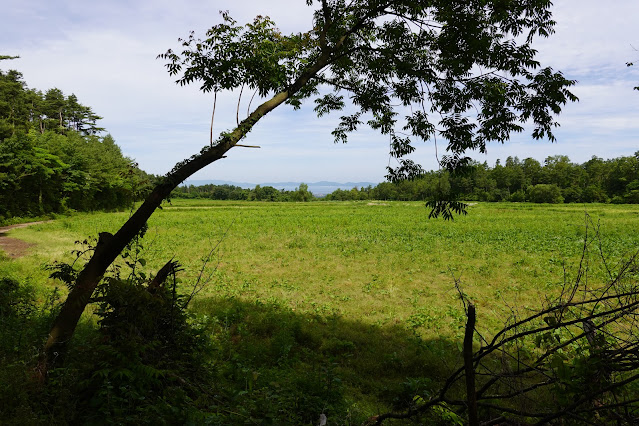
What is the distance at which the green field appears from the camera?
34.4 feet

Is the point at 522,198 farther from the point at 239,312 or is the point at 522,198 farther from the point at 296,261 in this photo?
the point at 239,312

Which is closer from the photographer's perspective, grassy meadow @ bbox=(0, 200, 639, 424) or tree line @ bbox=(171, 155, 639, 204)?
grassy meadow @ bbox=(0, 200, 639, 424)

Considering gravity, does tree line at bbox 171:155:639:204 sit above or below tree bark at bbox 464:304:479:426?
above

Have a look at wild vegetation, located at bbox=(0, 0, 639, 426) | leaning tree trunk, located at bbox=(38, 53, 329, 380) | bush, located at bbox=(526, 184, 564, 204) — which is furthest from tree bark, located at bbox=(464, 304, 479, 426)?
bush, located at bbox=(526, 184, 564, 204)

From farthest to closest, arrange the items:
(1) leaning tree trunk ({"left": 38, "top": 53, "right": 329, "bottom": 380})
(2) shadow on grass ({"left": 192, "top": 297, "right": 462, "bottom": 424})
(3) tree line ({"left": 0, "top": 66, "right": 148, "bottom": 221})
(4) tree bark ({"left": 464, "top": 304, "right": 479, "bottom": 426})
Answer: (3) tree line ({"left": 0, "top": 66, "right": 148, "bottom": 221}) → (2) shadow on grass ({"left": 192, "top": 297, "right": 462, "bottom": 424}) → (1) leaning tree trunk ({"left": 38, "top": 53, "right": 329, "bottom": 380}) → (4) tree bark ({"left": 464, "top": 304, "right": 479, "bottom": 426})

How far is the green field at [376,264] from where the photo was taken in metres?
10.5

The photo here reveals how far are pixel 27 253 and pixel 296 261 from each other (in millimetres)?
12267

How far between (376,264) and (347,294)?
14.9ft

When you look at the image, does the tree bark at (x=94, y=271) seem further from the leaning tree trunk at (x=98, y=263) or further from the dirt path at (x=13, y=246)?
the dirt path at (x=13, y=246)

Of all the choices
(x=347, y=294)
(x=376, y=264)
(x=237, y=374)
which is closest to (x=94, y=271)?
(x=237, y=374)

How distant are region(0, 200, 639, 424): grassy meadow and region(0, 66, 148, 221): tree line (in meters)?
6.28

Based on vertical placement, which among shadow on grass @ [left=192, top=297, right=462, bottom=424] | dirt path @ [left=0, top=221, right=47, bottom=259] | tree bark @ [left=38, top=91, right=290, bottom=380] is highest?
tree bark @ [left=38, top=91, right=290, bottom=380]

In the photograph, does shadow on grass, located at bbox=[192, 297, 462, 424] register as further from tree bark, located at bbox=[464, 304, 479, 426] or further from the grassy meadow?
tree bark, located at bbox=[464, 304, 479, 426]

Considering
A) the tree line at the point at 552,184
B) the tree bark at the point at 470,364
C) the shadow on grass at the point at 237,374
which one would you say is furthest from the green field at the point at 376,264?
the tree line at the point at 552,184
